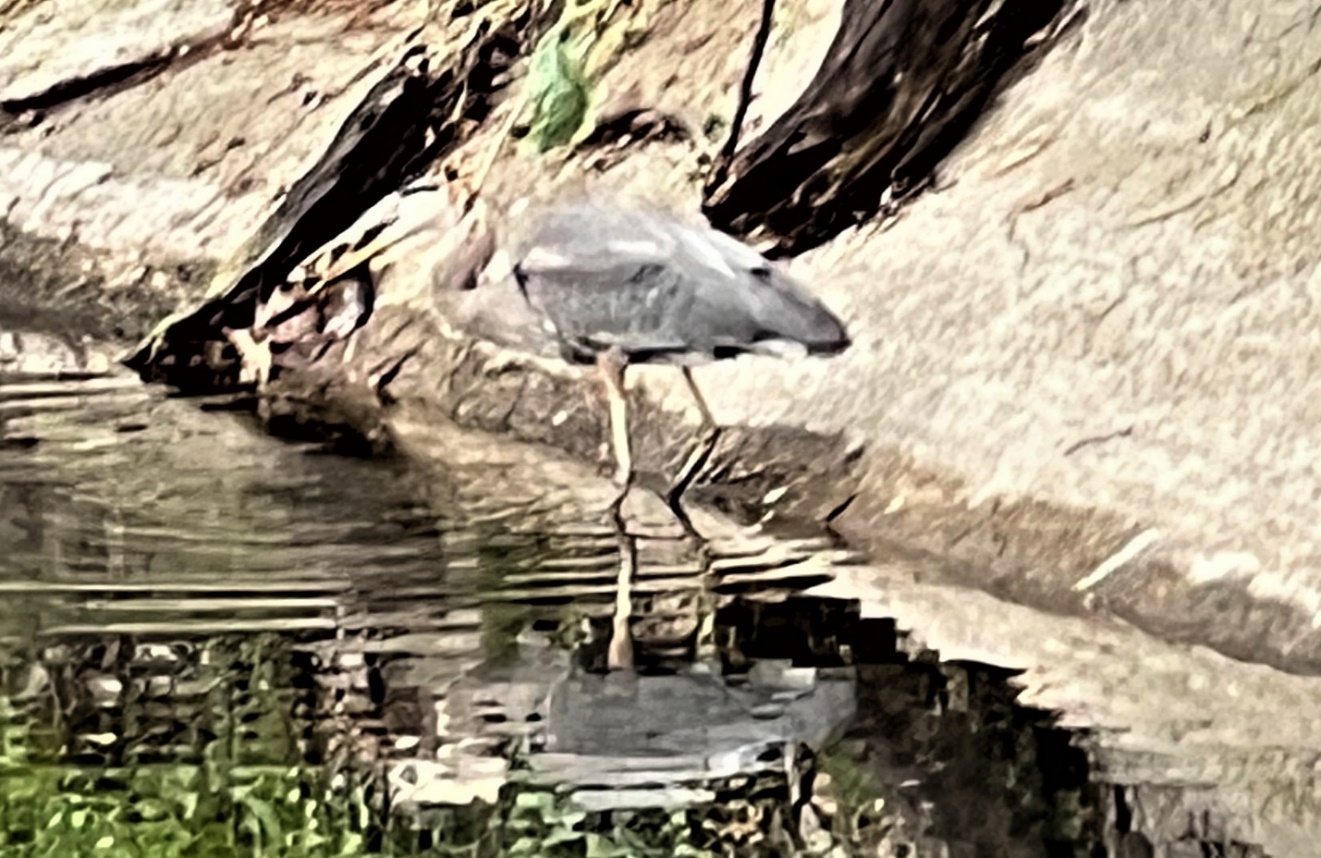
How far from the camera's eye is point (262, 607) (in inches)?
32.9

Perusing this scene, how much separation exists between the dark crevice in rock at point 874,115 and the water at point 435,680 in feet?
0.66

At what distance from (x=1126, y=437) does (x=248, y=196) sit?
56 cm

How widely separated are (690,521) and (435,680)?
180mm

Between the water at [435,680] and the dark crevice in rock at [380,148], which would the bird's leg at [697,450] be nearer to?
the water at [435,680]

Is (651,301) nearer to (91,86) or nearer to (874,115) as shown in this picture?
(874,115)

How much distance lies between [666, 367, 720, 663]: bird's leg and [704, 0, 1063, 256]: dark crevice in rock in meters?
0.11

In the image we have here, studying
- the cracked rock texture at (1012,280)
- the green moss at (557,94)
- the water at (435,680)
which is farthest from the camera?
the green moss at (557,94)

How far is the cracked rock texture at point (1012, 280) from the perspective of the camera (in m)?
0.86

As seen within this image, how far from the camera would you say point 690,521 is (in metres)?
0.90

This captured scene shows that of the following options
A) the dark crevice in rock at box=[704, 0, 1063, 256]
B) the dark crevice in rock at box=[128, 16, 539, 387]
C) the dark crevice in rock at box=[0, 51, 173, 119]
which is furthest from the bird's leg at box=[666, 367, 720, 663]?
the dark crevice in rock at box=[0, 51, 173, 119]

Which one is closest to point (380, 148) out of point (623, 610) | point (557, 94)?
point (557, 94)

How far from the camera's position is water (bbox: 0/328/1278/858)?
744mm

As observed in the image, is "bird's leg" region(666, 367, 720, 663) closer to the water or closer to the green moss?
the water

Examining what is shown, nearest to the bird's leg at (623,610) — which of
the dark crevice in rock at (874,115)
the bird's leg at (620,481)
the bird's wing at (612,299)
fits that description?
the bird's leg at (620,481)
